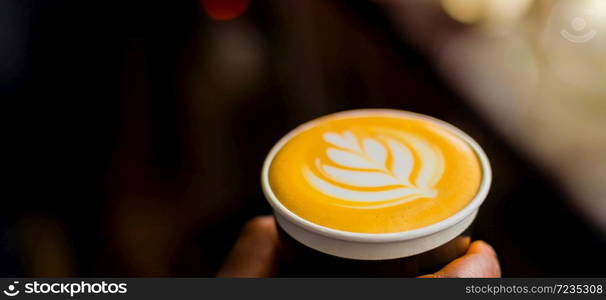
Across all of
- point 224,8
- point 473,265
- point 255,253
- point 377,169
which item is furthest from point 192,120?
point 473,265

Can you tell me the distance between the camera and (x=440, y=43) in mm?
1110

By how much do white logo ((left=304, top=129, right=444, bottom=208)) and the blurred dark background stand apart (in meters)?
0.45

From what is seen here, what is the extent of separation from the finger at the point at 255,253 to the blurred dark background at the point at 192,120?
30cm

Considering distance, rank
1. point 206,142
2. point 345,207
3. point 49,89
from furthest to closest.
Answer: point 206,142 < point 49,89 < point 345,207

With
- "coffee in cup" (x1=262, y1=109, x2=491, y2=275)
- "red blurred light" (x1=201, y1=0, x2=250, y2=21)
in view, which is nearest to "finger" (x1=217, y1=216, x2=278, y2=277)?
"coffee in cup" (x1=262, y1=109, x2=491, y2=275)

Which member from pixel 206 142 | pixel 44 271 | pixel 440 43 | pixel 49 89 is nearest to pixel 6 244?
pixel 44 271

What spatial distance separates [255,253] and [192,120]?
42cm

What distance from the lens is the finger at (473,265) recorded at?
0.59 metres

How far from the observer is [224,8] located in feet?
3.40

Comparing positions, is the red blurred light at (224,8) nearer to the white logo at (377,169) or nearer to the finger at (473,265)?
the white logo at (377,169)

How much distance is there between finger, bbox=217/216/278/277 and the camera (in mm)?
776

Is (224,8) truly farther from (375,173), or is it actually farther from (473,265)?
(473,265)

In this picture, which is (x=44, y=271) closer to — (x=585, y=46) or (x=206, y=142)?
(x=206, y=142)

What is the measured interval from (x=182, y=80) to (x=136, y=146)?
17cm
